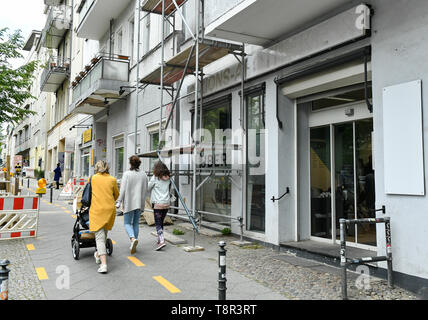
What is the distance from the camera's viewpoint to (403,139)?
16.7 ft

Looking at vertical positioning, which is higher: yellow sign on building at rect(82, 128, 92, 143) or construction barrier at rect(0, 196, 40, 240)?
yellow sign on building at rect(82, 128, 92, 143)

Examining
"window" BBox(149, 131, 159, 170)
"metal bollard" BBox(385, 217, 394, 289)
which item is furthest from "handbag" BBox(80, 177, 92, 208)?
"window" BBox(149, 131, 159, 170)

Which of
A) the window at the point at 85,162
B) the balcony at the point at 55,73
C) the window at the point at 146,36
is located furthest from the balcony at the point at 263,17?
the balcony at the point at 55,73

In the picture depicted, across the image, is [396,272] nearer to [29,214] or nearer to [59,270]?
[59,270]

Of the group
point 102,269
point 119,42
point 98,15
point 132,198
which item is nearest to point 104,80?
point 119,42

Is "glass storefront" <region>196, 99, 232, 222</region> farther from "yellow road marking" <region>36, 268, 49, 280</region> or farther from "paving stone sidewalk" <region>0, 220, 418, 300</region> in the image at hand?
"yellow road marking" <region>36, 268, 49, 280</region>

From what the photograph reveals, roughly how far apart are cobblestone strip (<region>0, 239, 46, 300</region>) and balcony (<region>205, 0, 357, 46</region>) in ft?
17.3

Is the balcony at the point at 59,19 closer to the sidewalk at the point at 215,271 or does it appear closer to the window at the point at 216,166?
the window at the point at 216,166

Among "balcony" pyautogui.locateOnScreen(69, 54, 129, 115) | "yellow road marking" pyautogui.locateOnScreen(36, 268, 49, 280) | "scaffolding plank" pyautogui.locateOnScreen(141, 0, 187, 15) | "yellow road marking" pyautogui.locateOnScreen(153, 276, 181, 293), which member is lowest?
"yellow road marking" pyautogui.locateOnScreen(153, 276, 181, 293)

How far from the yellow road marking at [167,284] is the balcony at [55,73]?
26317 mm

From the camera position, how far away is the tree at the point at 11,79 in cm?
1288

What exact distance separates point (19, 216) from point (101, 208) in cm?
357

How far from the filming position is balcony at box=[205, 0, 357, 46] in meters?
6.20

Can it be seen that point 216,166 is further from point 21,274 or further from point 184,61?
point 21,274
